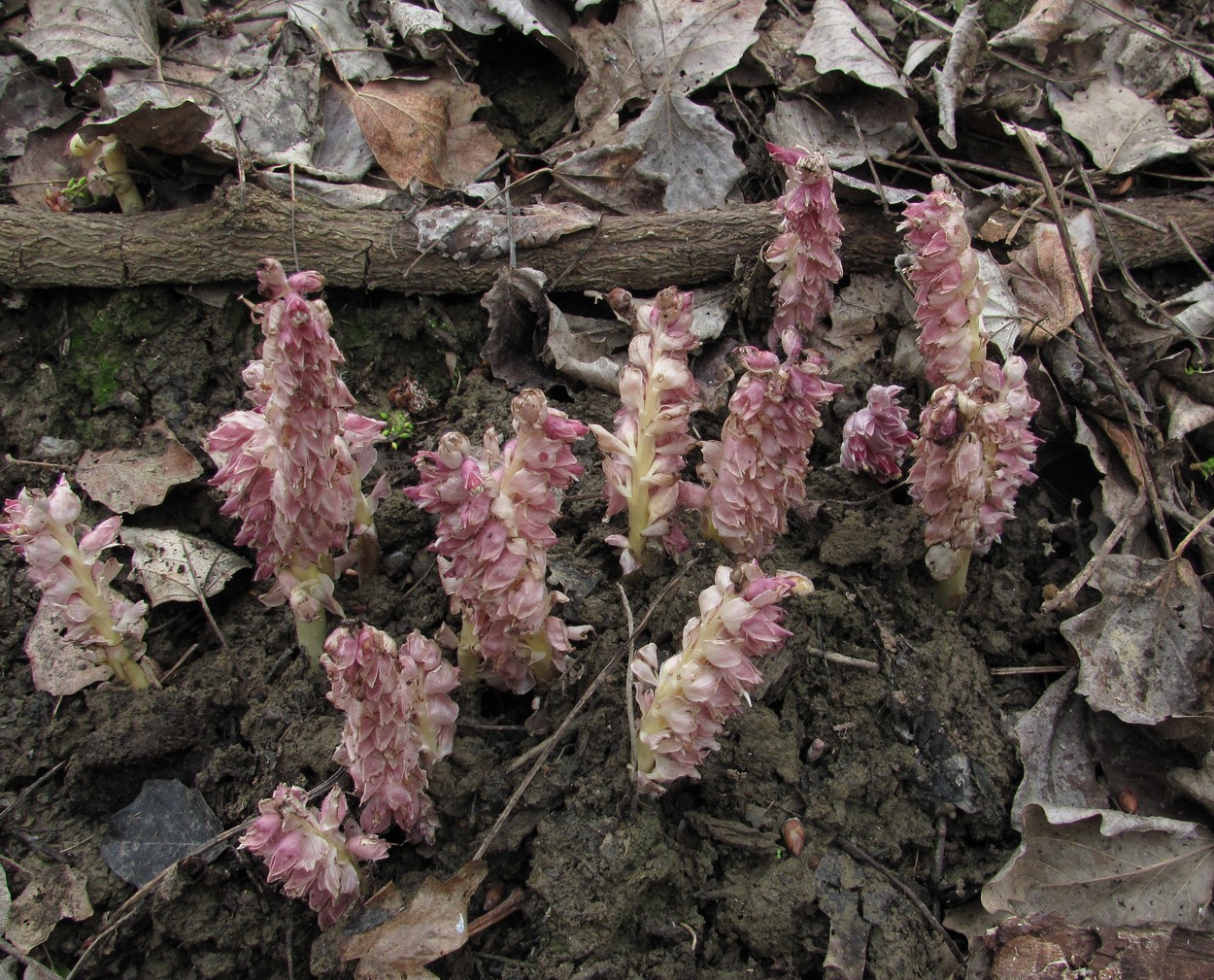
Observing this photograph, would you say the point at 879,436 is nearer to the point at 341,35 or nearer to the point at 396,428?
the point at 396,428

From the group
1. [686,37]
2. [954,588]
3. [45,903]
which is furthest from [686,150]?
[45,903]

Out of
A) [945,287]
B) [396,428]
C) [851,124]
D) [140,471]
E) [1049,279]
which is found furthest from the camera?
[851,124]

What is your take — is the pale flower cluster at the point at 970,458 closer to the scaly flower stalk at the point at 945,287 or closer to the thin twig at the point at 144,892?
the scaly flower stalk at the point at 945,287

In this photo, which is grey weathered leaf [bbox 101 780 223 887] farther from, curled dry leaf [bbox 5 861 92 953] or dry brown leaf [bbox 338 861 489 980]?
dry brown leaf [bbox 338 861 489 980]

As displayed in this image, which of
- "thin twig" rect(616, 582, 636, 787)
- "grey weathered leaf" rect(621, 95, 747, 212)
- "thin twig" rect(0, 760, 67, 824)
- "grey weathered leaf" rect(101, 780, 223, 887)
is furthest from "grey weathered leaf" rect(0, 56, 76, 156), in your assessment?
"thin twig" rect(616, 582, 636, 787)

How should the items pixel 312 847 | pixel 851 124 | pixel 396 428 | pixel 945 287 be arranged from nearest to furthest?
1. pixel 312 847
2. pixel 945 287
3. pixel 396 428
4. pixel 851 124

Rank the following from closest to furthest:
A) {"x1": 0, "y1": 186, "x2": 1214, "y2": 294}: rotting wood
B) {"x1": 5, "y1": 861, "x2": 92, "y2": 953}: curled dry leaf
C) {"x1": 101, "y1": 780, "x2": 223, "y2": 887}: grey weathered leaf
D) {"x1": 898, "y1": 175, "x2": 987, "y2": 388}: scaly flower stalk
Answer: {"x1": 5, "y1": 861, "x2": 92, "y2": 953}: curled dry leaf
{"x1": 101, "y1": 780, "x2": 223, "y2": 887}: grey weathered leaf
{"x1": 898, "y1": 175, "x2": 987, "y2": 388}: scaly flower stalk
{"x1": 0, "y1": 186, "x2": 1214, "y2": 294}: rotting wood
